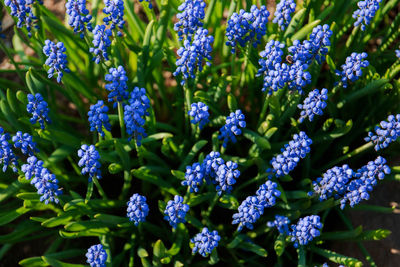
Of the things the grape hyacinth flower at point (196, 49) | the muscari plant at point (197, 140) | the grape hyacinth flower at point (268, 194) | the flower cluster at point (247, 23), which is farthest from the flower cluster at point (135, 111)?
the grape hyacinth flower at point (268, 194)

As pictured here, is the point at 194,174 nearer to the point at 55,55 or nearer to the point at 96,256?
the point at 96,256

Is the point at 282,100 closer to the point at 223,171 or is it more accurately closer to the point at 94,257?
the point at 223,171

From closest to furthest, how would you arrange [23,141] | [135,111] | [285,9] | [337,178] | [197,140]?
[135,111] → [337,178] → [23,141] → [285,9] → [197,140]

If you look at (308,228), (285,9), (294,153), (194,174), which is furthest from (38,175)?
(285,9)

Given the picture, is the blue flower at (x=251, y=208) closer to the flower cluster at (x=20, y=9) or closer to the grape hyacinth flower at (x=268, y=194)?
the grape hyacinth flower at (x=268, y=194)

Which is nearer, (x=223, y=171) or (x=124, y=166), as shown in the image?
(x=223, y=171)

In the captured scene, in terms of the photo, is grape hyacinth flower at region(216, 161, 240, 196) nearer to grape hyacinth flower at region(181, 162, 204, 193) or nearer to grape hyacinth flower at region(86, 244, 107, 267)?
grape hyacinth flower at region(181, 162, 204, 193)

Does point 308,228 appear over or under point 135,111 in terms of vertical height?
under

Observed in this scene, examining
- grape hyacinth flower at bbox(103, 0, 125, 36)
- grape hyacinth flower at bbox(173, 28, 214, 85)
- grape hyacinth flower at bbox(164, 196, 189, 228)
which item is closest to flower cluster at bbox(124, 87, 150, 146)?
grape hyacinth flower at bbox(173, 28, 214, 85)

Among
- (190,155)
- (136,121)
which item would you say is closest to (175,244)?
(190,155)

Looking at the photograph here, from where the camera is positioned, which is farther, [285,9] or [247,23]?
[285,9]
